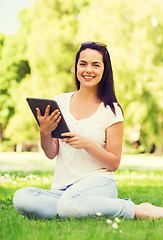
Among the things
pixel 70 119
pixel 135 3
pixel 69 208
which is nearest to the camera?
pixel 69 208

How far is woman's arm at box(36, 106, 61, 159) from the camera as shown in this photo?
11.8 feet

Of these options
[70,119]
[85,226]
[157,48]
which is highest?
[157,48]

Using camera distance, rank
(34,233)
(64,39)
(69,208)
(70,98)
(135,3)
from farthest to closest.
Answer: (64,39) → (135,3) → (70,98) → (69,208) → (34,233)

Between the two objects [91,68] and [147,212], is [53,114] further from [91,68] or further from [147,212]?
[147,212]

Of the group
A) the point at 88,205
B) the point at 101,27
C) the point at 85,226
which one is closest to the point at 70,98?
the point at 88,205

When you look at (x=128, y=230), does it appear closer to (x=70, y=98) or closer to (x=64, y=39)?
(x=70, y=98)

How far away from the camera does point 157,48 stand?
76.8 ft

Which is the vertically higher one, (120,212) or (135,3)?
(135,3)

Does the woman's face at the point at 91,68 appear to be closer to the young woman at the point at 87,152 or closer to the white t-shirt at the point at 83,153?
the young woman at the point at 87,152

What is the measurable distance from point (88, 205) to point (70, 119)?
999mm

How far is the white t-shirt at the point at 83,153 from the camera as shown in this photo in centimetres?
382

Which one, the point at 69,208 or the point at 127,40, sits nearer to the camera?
the point at 69,208

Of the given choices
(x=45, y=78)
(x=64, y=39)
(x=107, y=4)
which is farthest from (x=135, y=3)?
(x=45, y=78)

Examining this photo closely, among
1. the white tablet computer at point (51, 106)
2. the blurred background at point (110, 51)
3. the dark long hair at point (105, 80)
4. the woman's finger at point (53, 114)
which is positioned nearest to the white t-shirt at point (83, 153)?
the dark long hair at point (105, 80)
